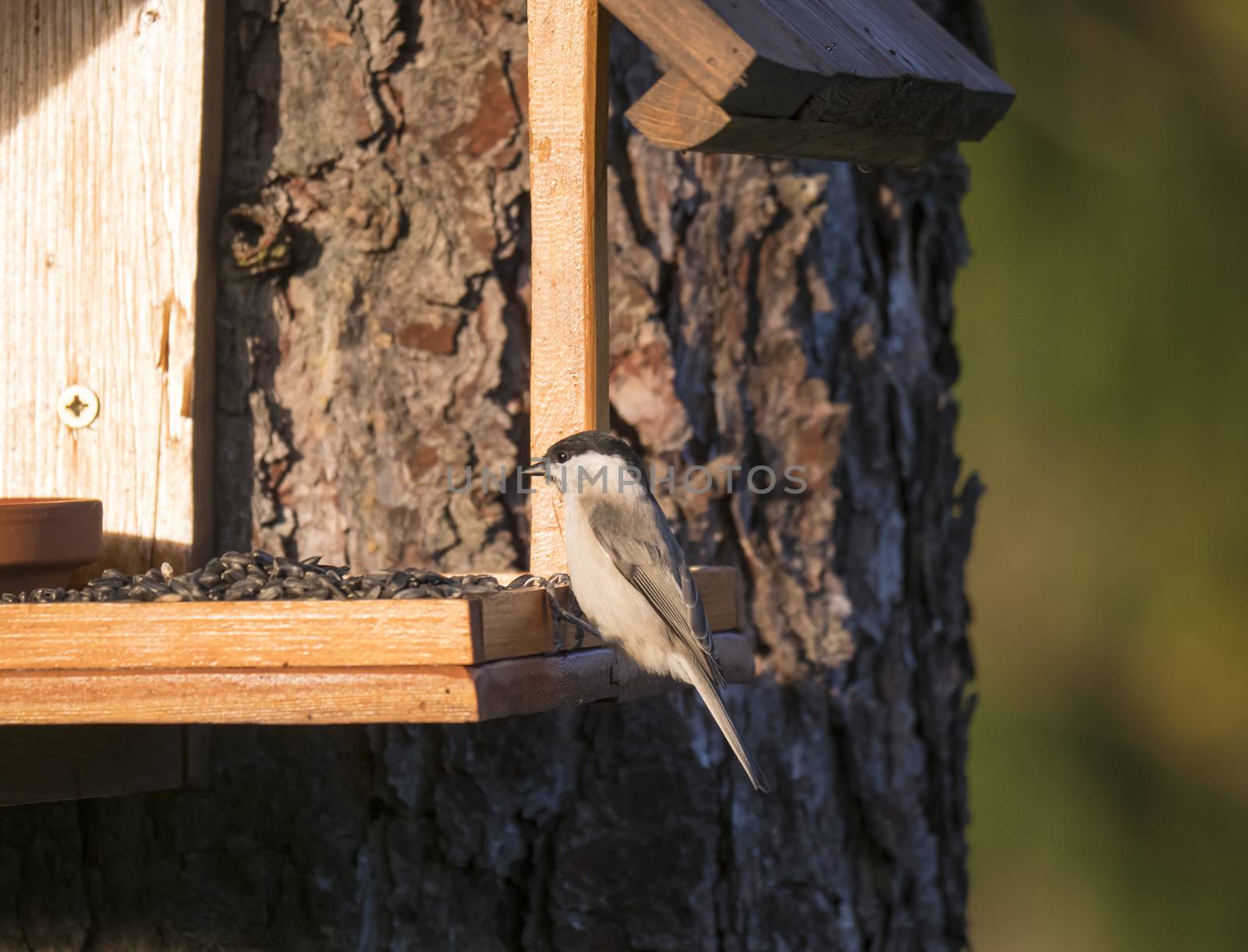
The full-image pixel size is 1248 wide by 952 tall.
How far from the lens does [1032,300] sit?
15.2 feet

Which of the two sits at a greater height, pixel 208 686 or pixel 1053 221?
pixel 1053 221

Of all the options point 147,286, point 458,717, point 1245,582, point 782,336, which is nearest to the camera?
point 458,717

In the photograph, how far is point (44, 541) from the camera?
209cm

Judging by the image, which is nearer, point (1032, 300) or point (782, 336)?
point (782, 336)

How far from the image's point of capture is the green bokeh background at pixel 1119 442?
462 centimetres

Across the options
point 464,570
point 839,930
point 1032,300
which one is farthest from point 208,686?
point 1032,300

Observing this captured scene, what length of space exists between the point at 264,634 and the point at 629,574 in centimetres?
61

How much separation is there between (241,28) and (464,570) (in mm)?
1097

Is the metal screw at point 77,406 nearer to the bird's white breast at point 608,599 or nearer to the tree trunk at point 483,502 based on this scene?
the tree trunk at point 483,502

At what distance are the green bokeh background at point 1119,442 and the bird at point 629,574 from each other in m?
2.81

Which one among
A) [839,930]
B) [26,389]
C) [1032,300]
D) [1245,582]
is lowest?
[839,930]

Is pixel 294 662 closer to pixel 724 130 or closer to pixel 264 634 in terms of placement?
pixel 264 634

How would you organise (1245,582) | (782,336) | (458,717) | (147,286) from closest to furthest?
1. (458,717)
2. (147,286)
3. (782,336)
4. (1245,582)

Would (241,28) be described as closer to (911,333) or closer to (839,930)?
(911,333)
